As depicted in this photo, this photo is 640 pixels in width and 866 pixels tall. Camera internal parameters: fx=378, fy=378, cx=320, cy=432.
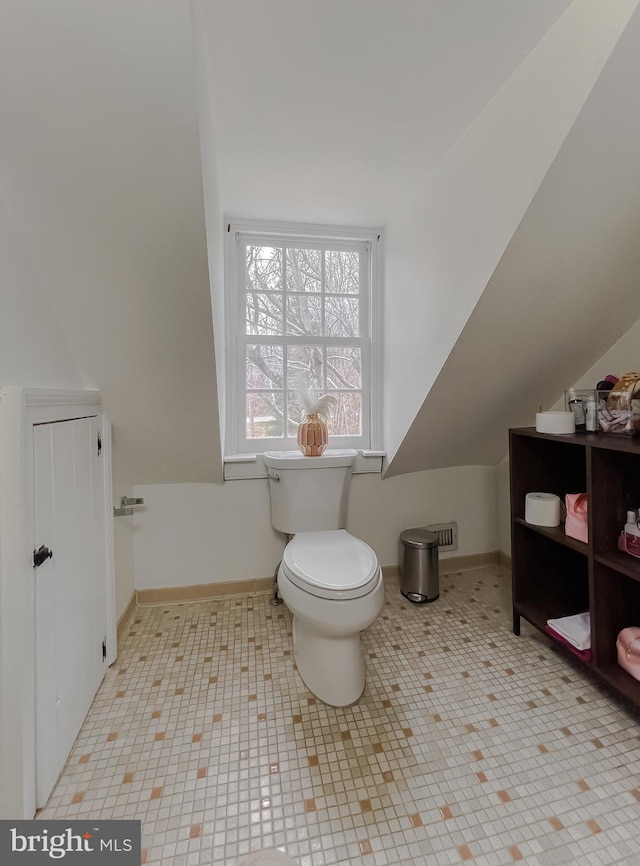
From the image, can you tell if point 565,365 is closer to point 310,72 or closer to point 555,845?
point 310,72

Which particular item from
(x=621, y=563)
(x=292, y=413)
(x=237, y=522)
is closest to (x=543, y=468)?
(x=621, y=563)

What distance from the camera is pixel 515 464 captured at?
1618 mm

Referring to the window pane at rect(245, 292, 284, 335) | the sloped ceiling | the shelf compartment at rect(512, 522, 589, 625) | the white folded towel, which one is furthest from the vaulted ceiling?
the white folded towel

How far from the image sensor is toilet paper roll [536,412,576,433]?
1402mm

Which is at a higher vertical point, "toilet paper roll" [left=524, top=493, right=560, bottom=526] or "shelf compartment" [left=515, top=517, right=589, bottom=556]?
"toilet paper roll" [left=524, top=493, right=560, bottom=526]

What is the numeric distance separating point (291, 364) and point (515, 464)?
119 centimetres

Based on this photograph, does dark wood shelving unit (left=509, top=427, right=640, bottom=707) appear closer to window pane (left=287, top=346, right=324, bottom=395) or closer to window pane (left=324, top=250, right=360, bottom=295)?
window pane (left=287, top=346, right=324, bottom=395)

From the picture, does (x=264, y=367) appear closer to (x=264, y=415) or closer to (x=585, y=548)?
(x=264, y=415)

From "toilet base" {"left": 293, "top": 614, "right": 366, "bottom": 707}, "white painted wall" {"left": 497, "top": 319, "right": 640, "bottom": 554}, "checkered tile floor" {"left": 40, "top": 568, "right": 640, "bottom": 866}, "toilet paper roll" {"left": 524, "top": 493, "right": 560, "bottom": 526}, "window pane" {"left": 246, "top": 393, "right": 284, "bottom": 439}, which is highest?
"white painted wall" {"left": 497, "top": 319, "right": 640, "bottom": 554}

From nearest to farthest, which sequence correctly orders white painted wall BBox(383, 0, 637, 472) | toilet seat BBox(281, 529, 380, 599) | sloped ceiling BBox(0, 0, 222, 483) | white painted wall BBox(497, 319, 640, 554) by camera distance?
sloped ceiling BBox(0, 0, 222, 483)
white painted wall BBox(383, 0, 637, 472)
toilet seat BBox(281, 529, 380, 599)
white painted wall BBox(497, 319, 640, 554)

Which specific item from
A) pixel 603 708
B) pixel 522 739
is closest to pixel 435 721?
pixel 522 739

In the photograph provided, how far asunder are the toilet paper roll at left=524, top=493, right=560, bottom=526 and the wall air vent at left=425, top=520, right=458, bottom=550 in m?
0.68

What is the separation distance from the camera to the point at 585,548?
4.23 ft

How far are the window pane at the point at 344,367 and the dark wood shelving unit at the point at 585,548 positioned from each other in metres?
0.87
